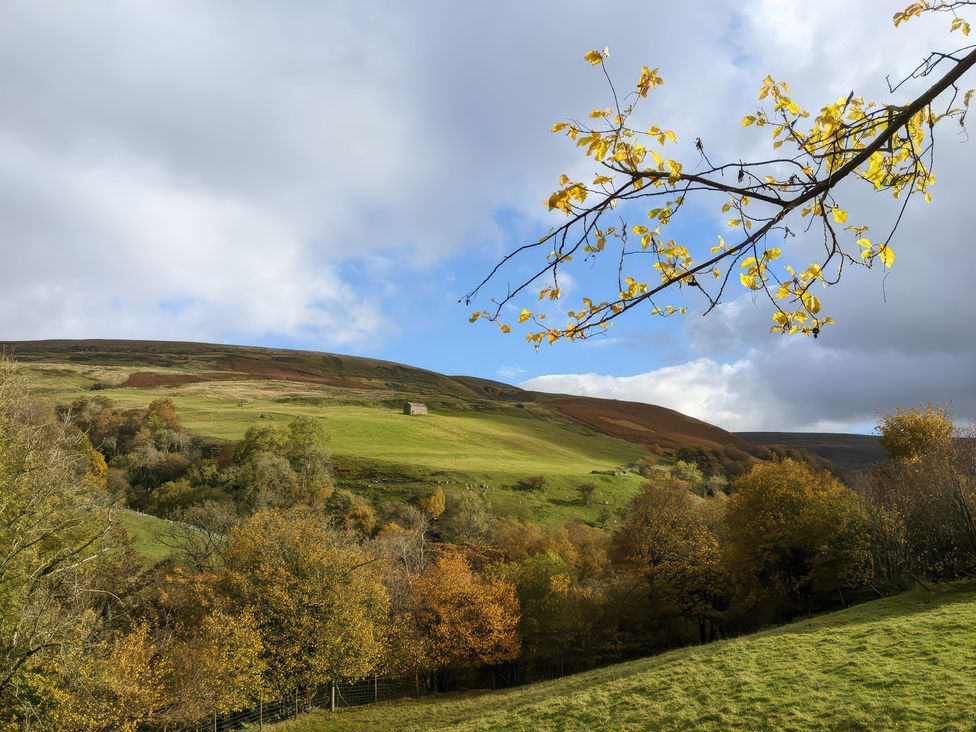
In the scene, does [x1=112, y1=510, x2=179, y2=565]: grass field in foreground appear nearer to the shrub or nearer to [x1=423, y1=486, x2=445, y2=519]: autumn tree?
[x1=423, y1=486, x2=445, y2=519]: autumn tree

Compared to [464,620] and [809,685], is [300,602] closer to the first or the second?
[464,620]

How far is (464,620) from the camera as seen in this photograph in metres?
44.0

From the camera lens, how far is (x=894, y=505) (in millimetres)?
38000

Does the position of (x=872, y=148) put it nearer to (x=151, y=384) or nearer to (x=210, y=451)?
(x=210, y=451)

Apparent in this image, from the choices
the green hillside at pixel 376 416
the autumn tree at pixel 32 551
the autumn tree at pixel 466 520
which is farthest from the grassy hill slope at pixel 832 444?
the autumn tree at pixel 32 551

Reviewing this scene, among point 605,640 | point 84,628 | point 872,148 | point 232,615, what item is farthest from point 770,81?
point 605,640

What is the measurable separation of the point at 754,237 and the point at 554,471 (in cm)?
8686

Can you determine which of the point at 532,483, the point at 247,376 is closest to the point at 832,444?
the point at 532,483

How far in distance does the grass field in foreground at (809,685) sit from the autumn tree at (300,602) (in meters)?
9.44

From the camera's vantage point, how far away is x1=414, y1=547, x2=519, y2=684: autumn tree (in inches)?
1703

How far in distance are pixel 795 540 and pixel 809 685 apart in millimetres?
26429

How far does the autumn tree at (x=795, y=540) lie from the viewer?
37.6 metres

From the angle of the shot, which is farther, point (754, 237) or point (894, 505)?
point (894, 505)

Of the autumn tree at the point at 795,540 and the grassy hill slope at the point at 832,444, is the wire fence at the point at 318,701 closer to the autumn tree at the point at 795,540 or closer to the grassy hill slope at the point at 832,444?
the autumn tree at the point at 795,540
